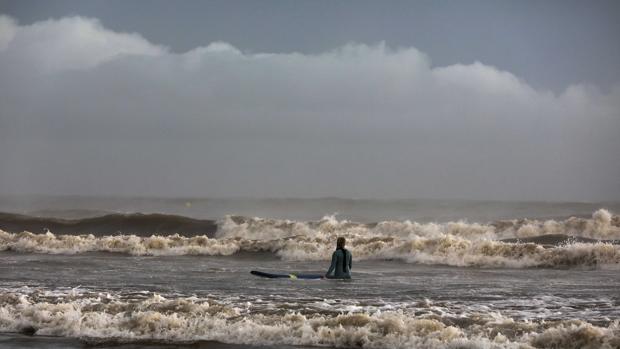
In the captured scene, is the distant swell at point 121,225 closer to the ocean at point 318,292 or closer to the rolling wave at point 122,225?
the rolling wave at point 122,225

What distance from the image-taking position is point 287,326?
10.7 m

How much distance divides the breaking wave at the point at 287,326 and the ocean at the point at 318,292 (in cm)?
2

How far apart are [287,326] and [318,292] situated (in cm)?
401

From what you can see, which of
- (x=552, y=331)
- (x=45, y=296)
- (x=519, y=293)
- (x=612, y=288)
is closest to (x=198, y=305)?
(x=45, y=296)

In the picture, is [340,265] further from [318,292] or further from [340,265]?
[318,292]

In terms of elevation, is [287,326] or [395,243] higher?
[395,243]

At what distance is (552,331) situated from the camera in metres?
9.80

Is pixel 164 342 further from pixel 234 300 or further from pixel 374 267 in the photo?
pixel 374 267

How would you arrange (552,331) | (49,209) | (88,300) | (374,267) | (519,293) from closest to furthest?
(552,331)
(88,300)
(519,293)
(374,267)
(49,209)

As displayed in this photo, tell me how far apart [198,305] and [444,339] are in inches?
155

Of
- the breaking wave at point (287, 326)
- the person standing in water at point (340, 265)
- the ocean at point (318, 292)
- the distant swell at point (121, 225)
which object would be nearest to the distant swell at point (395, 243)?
the ocean at point (318, 292)

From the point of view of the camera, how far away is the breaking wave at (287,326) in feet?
32.0

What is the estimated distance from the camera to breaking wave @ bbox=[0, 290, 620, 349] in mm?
9750

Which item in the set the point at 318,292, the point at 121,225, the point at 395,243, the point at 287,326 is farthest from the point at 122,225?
the point at 287,326
